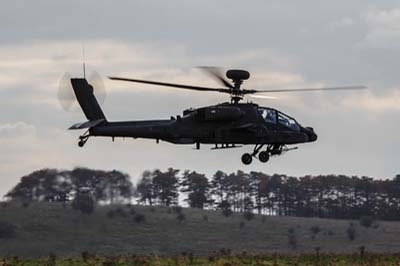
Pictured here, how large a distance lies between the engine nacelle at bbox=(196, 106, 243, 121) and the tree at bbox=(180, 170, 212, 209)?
361ft

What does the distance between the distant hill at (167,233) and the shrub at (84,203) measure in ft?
2.44

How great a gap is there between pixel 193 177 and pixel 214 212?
17277mm

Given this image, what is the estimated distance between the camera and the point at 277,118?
49.8 meters

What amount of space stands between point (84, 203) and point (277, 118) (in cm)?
3337

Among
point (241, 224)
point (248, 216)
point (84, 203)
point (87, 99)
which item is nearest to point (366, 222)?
point (248, 216)

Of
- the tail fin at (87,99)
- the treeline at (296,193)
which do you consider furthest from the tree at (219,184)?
the tail fin at (87,99)

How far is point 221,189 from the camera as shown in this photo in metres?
170

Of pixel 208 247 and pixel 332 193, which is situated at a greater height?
pixel 332 193

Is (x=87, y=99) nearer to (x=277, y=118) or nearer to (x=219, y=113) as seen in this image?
(x=219, y=113)

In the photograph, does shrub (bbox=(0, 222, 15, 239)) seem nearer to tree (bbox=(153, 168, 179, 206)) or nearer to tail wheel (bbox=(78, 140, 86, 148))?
tree (bbox=(153, 168, 179, 206))

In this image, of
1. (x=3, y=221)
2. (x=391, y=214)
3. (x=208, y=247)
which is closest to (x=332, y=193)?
(x=391, y=214)

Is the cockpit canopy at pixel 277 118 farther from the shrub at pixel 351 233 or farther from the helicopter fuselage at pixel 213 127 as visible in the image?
the shrub at pixel 351 233

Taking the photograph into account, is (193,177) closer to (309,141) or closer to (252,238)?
(252,238)

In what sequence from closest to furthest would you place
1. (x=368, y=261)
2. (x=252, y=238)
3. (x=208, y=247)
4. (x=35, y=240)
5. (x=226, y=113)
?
(x=368, y=261), (x=226, y=113), (x=35, y=240), (x=208, y=247), (x=252, y=238)
